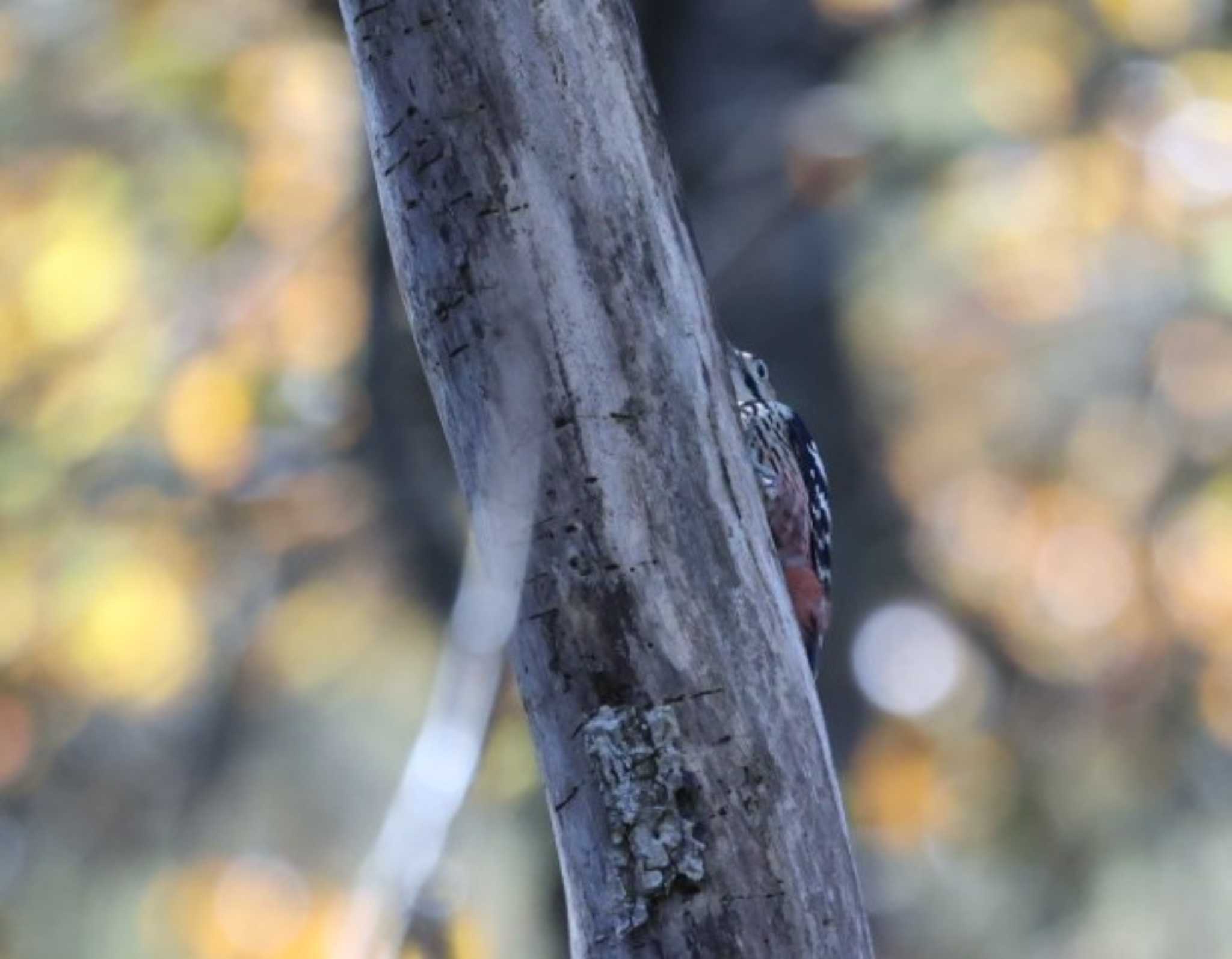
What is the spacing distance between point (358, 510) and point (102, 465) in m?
1.03

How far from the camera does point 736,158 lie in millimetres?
6055

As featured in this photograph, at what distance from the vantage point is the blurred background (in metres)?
6.29

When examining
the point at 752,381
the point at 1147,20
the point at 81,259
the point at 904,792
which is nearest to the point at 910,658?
the point at 904,792

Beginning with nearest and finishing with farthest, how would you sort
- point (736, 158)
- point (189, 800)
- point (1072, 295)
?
point (736, 158) < point (189, 800) < point (1072, 295)

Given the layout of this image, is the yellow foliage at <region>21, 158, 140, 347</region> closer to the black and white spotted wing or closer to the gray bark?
the black and white spotted wing

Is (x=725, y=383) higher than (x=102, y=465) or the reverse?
the reverse

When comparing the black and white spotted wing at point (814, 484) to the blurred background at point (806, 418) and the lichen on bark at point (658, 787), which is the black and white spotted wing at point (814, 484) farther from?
the blurred background at point (806, 418)

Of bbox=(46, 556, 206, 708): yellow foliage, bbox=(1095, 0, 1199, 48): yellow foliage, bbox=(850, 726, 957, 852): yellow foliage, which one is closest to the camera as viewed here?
bbox=(46, 556, 206, 708): yellow foliage

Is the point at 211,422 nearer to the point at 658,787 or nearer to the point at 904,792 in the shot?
the point at 904,792

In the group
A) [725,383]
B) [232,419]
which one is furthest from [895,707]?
[725,383]

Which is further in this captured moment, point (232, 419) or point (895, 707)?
point (895, 707)

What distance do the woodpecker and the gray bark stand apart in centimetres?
68

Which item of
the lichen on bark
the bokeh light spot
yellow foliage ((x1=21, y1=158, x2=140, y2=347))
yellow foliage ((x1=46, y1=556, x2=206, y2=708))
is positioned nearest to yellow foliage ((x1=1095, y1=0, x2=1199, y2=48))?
the bokeh light spot

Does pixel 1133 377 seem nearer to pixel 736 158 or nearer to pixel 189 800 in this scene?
pixel 736 158
